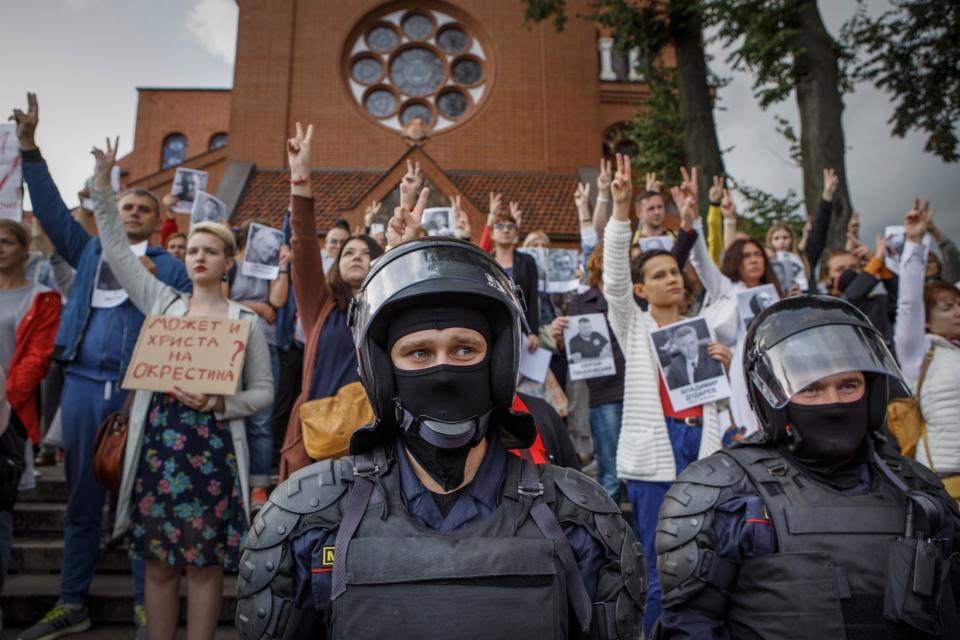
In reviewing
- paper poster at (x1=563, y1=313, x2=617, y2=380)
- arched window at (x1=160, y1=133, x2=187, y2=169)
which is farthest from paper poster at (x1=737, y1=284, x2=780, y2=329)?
arched window at (x1=160, y1=133, x2=187, y2=169)

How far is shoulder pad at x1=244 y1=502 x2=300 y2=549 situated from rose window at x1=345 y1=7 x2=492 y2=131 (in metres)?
21.0

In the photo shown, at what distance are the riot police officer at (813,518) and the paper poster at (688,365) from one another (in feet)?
3.94

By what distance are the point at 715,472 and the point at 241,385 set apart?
2.47 metres

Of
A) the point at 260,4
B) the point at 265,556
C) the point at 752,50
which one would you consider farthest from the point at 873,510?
the point at 260,4

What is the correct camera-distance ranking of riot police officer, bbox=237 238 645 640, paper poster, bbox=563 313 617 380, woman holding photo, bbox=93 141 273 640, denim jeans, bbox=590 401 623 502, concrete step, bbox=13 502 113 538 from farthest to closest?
concrete step, bbox=13 502 113 538 → paper poster, bbox=563 313 617 380 → denim jeans, bbox=590 401 623 502 → woman holding photo, bbox=93 141 273 640 → riot police officer, bbox=237 238 645 640

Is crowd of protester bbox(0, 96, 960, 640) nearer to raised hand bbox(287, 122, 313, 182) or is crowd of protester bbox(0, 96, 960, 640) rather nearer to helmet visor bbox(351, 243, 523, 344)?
raised hand bbox(287, 122, 313, 182)

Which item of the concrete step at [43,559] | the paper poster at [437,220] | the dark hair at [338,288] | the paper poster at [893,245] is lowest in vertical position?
the concrete step at [43,559]

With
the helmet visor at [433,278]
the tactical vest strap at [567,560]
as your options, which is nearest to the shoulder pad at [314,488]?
the helmet visor at [433,278]

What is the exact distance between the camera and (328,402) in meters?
2.97

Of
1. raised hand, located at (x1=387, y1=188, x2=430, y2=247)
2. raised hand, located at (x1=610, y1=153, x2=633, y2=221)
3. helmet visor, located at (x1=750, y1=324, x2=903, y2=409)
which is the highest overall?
raised hand, located at (x1=610, y1=153, x2=633, y2=221)

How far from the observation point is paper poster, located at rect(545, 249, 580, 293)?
6.06m

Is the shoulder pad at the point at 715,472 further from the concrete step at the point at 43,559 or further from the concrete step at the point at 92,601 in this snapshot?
the concrete step at the point at 43,559

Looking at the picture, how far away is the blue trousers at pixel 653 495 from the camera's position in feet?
11.2

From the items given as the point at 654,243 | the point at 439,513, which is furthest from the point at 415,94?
the point at 439,513
